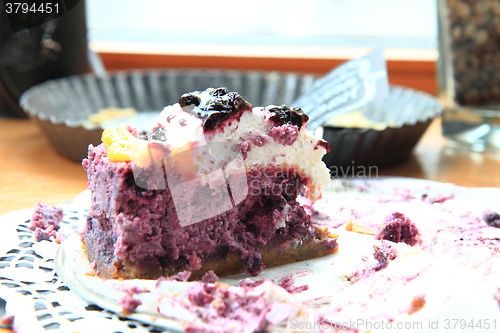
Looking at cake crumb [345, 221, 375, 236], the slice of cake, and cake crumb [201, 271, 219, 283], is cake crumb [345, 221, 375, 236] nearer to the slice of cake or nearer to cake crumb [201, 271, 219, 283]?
the slice of cake

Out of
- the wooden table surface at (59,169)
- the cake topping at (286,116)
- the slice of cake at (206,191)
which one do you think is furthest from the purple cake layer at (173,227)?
the wooden table surface at (59,169)

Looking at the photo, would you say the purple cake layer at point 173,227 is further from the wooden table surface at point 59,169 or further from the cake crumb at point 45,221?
the wooden table surface at point 59,169

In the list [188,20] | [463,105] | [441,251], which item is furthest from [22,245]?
[188,20]

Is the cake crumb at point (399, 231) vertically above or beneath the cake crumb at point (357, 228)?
above

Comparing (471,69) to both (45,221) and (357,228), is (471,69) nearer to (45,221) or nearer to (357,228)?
(357,228)

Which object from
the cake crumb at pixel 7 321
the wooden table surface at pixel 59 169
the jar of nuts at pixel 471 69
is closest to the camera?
the cake crumb at pixel 7 321

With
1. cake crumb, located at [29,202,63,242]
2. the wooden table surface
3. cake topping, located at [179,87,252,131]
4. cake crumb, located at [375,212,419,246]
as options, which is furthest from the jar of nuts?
cake crumb, located at [29,202,63,242]

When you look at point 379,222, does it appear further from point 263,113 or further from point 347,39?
point 347,39
